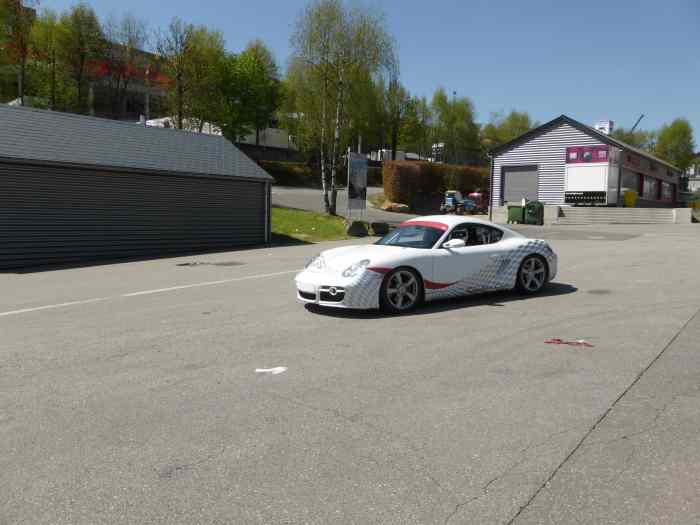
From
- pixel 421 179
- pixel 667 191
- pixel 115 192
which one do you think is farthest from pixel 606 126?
pixel 115 192

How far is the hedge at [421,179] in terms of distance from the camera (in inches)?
1711

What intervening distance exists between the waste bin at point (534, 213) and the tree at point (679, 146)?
213ft

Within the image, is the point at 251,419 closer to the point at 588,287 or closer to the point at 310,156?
the point at 588,287

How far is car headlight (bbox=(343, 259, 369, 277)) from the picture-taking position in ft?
27.0

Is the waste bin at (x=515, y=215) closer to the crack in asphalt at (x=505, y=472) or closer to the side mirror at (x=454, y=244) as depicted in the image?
the side mirror at (x=454, y=244)

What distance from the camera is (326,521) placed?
3074 millimetres

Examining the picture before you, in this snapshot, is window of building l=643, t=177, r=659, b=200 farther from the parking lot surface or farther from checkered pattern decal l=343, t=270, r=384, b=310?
checkered pattern decal l=343, t=270, r=384, b=310

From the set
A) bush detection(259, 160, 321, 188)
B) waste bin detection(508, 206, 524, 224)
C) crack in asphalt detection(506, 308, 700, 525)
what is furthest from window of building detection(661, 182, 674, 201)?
crack in asphalt detection(506, 308, 700, 525)

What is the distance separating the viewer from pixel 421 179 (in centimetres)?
4512

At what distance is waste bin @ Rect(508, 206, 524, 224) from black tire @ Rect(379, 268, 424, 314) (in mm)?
26840

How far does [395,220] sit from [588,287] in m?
23.5

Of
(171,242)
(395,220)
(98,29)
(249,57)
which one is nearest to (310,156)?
(249,57)

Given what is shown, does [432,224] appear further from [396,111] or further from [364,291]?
[396,111]

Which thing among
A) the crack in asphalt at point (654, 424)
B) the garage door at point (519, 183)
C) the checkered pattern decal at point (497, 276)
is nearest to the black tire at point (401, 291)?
the checkered pattern decal at point (497, 276)
